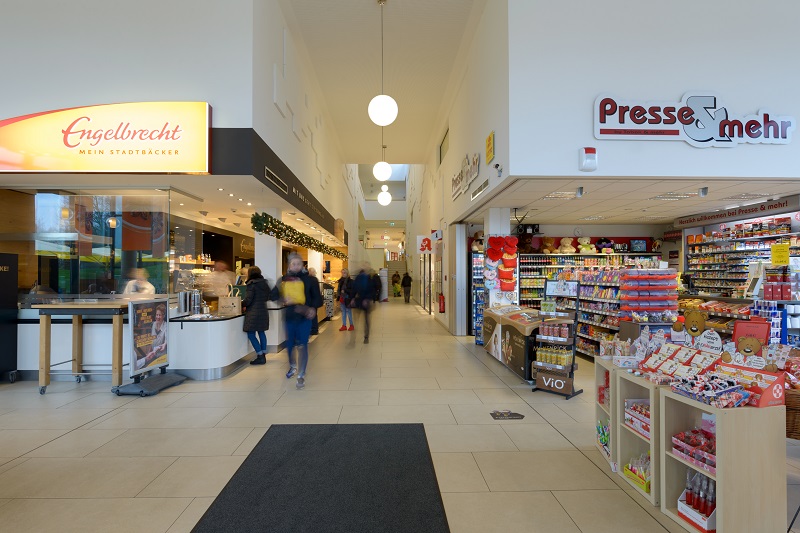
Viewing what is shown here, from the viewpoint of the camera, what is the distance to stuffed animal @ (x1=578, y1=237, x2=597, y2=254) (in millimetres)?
10875

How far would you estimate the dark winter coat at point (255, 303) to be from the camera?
257 inches

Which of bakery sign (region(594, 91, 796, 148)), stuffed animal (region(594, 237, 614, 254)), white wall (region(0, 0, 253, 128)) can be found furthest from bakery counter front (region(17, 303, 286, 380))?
stuffed animal (region(594, 237, 614, 254))

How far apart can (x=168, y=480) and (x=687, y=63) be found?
7326 millimetres

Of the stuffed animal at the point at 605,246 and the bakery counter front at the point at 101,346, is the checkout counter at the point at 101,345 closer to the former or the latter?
the bakery counter front at the point at 101,346

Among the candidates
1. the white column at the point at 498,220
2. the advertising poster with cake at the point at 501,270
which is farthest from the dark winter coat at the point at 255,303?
the white column at the point at 498,220

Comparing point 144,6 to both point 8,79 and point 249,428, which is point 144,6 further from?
point 249,428

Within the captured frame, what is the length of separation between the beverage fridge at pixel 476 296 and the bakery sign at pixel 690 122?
441 cm

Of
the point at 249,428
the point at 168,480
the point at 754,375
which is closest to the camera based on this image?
the point at 754,375

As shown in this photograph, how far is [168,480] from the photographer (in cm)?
299

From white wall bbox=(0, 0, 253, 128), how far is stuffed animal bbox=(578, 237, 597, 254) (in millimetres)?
8874

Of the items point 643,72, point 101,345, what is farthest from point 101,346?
point 643,72

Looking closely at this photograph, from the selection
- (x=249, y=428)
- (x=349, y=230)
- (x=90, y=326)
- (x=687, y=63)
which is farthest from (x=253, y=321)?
(x=349, y=230)

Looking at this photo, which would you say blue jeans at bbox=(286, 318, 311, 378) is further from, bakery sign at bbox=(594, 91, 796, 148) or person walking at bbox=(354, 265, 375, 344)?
bakery sign at bbox=(594, 91, 796, 148)

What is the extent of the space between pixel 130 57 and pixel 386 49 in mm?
4439
